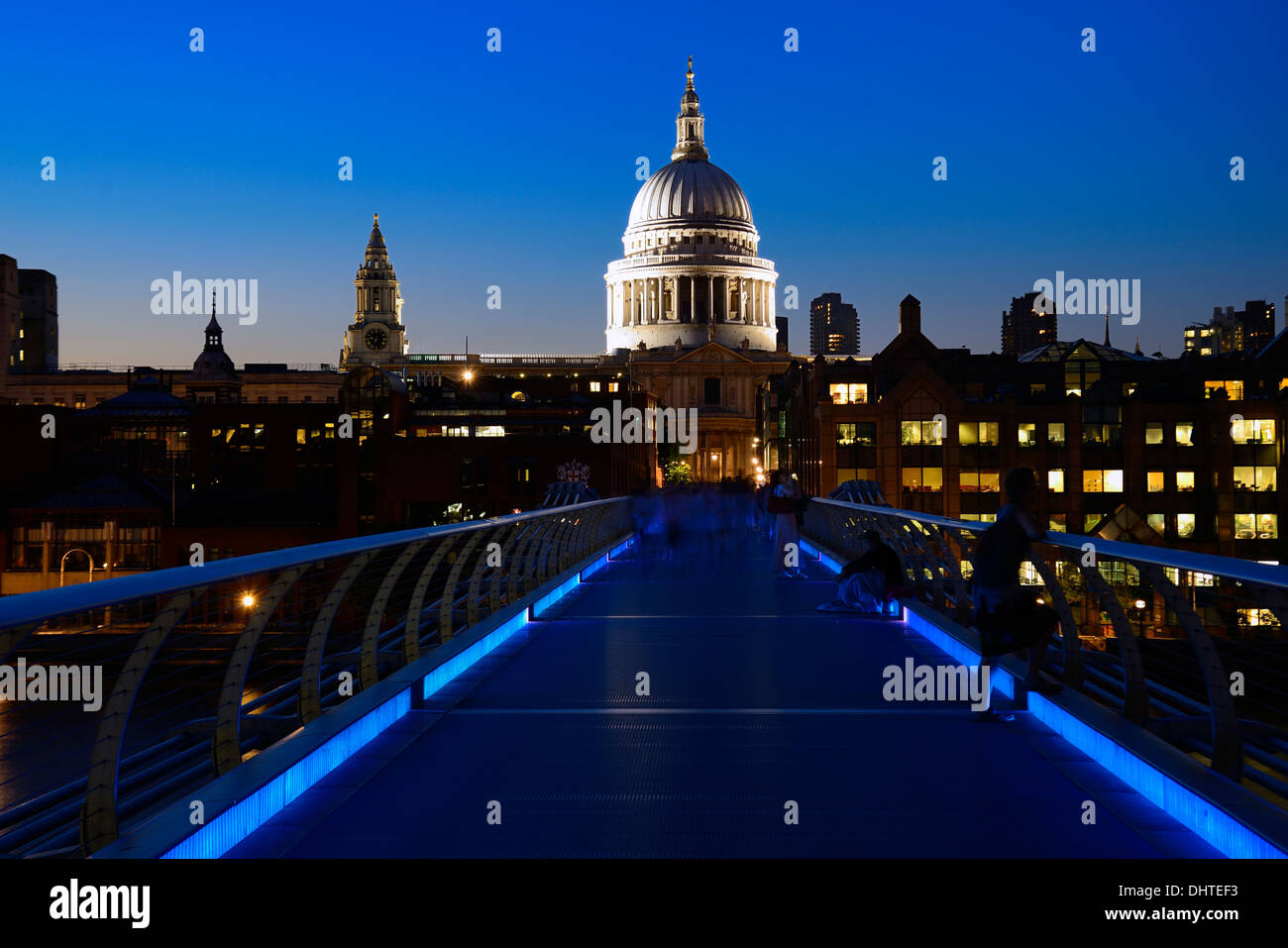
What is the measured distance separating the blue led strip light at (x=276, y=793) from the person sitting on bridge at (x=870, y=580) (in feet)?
26.7

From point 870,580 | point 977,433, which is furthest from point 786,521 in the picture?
point 977,433

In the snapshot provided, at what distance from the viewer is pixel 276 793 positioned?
20.4 feet

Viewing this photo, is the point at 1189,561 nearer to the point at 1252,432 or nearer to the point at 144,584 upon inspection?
the point at 144,584

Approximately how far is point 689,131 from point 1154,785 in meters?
193

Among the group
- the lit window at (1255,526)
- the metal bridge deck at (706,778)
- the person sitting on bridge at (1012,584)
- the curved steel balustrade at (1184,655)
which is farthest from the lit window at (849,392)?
the person sitting on bridge at (1012,584)

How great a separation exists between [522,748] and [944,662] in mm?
4915

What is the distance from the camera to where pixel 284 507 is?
87688 mm

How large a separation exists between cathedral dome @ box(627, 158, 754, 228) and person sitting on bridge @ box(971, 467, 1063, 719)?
16810 centimetres

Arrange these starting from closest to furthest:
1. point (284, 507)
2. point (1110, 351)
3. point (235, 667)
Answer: point (235, 667) < point (284, 507) < point (1110, 351)

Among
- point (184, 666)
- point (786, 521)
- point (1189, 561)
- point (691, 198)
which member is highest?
point (691, 198)

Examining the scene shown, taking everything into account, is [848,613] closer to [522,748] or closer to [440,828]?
[522,748]

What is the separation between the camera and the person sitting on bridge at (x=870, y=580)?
15516 mm
